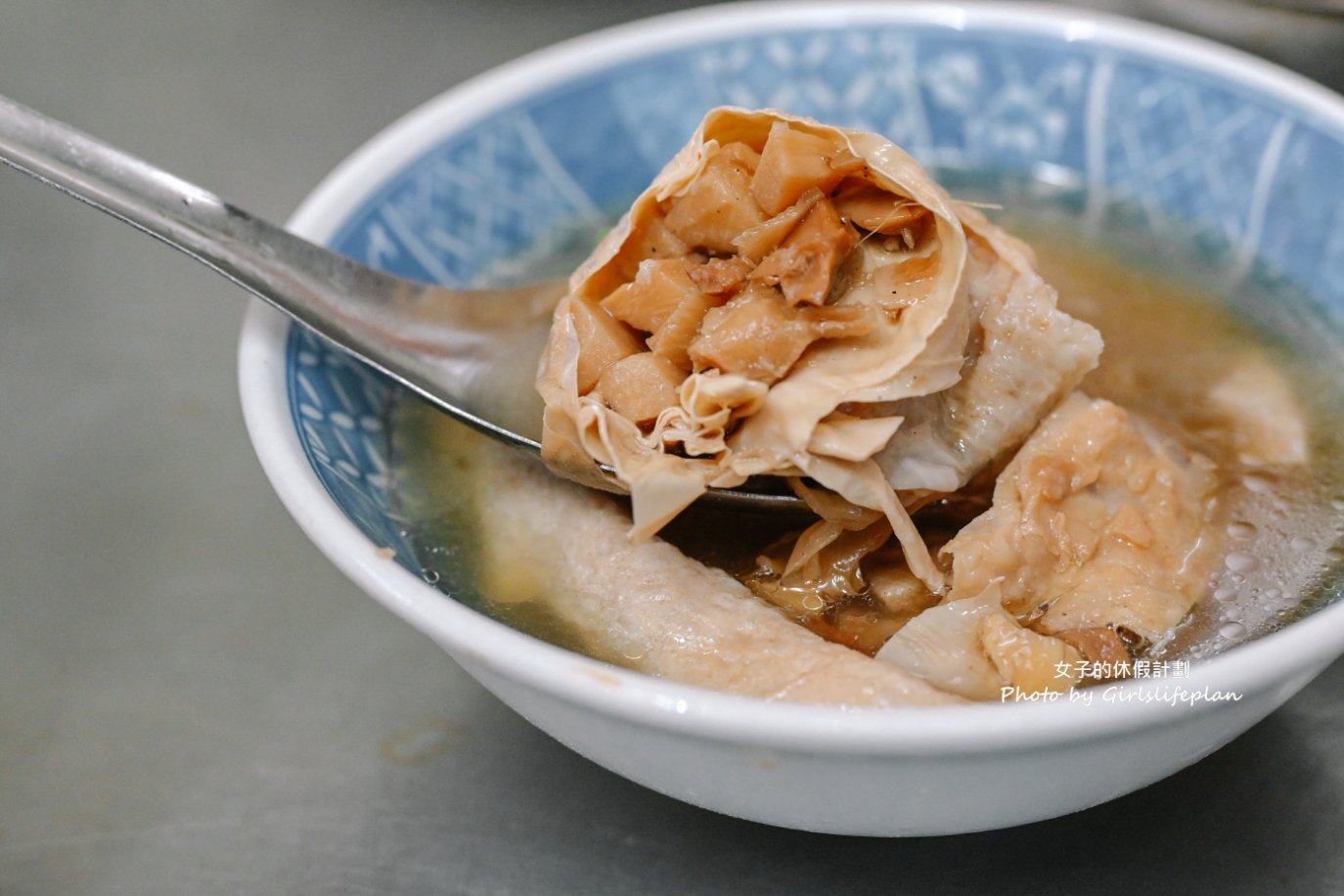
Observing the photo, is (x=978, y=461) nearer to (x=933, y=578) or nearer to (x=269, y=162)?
(x=933, y=578)

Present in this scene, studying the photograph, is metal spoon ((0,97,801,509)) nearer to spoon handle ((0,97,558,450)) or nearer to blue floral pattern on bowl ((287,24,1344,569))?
spoon handle ((0,97,558,450))

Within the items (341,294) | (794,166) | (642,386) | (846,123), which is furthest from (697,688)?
(846,123)

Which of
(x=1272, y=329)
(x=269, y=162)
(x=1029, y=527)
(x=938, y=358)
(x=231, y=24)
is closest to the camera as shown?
(x=938, y=358)

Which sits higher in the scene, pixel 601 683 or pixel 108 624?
pixel 601 683

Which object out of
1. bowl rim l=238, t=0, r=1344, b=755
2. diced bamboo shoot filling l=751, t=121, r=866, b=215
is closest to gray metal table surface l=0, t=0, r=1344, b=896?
bowl rim l=238, t=0, r=1344, b=755

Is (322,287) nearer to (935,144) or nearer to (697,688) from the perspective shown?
(697,688)

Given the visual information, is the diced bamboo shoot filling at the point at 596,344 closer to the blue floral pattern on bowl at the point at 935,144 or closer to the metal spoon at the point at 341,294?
the metal spoon at the point at 341,294

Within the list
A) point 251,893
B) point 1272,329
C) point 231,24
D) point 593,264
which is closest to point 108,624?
point 251,893
